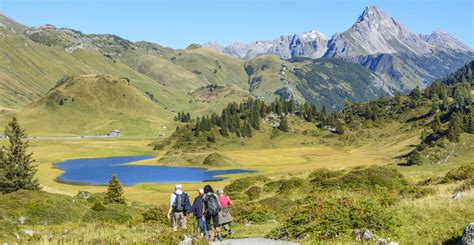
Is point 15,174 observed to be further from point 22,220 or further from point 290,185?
point 290,185

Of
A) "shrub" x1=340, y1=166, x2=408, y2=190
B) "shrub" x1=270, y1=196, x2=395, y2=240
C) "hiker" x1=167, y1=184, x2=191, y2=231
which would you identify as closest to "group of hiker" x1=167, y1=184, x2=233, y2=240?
"hiker" x1=167, y1=184, x2=191, y2=231

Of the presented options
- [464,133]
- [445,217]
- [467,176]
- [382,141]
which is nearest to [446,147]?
[464,133]

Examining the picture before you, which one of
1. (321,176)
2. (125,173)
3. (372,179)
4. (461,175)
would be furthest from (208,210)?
(125,173)

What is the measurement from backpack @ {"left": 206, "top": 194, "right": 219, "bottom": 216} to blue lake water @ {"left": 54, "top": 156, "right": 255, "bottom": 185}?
313 feet

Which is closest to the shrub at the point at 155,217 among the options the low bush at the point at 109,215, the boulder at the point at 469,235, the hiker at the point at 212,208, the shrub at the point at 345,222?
the low bush at the point at 109,215

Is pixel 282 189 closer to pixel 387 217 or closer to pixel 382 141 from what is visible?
pixel 387 217

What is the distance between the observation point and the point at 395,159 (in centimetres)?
13612

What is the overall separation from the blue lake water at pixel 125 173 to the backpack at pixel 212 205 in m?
95.5

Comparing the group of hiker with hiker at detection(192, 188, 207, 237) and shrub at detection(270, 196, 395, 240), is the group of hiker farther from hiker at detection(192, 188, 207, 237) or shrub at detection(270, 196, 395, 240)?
shrub at detection(270, 196, 395, 240)

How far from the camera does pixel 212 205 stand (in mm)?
24688

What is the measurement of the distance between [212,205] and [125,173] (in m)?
119

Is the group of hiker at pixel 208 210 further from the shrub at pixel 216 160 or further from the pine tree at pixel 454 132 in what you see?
the shrub at pixel 216 160

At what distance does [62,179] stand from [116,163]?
44114 millimetres

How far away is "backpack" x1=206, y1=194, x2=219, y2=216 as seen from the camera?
80.7ft
